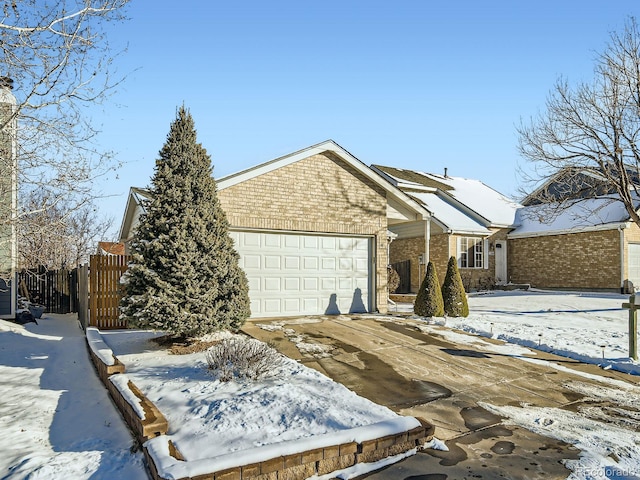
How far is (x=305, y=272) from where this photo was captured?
12.1 metres

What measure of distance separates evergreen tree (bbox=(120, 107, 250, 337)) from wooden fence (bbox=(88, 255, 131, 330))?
2785mm

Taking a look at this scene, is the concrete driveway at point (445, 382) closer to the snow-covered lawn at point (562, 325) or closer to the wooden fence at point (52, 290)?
the snow-covered lawn at point (562, 325)

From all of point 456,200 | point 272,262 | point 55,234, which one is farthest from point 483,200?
point 55,234

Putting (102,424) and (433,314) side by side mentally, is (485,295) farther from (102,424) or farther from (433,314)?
(102,424)

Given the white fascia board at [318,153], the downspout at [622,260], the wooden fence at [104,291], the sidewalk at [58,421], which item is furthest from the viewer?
the downspout at [622,260]

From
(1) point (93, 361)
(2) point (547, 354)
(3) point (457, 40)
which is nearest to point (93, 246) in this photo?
(1) point (93, 361)

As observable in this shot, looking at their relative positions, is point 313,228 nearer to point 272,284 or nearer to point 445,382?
point 272,284

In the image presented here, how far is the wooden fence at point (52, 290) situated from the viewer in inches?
598

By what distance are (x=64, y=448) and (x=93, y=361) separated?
3.63m

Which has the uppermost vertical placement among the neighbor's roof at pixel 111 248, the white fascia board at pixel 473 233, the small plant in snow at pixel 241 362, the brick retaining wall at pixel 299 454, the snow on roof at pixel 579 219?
the snow on roof at pixel 579 219

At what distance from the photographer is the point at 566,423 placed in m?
5.37

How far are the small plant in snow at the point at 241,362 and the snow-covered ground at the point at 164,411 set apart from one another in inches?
7.1

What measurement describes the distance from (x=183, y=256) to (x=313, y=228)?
16.3ft

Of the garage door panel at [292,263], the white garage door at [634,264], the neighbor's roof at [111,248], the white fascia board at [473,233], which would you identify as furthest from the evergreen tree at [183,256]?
the neighbor's roof at [111,248]
